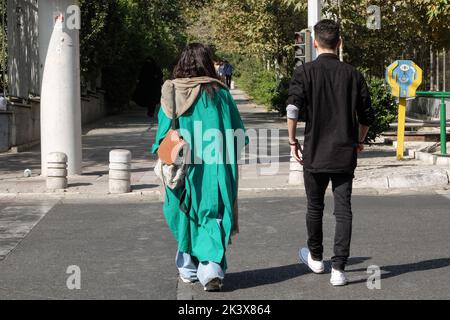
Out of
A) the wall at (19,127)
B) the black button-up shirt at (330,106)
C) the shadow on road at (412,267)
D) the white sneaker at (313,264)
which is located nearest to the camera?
the black button-up shirt at (330,106)

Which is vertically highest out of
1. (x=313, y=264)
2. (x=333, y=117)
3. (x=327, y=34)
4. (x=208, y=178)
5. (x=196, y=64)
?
(x=327, y=34)

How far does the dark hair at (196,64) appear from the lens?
257 inches

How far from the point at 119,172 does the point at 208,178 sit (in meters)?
5.94

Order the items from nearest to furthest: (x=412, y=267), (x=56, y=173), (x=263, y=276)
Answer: (x=263, y=276) < (x=412, y=267) < (x=56, y=173)

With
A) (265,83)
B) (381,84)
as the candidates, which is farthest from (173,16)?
(381,84)

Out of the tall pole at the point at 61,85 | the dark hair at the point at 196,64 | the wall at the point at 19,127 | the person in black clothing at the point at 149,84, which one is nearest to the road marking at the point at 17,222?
the tall pole at the point at 61,85

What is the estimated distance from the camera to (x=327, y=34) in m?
6.60

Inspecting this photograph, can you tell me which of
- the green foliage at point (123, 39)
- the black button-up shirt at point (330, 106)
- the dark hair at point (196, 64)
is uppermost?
the green foliage at point (123, 39)

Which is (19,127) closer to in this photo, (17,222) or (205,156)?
(17,222)

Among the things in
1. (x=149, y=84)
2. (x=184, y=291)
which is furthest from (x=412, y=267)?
(x=149, y=84)

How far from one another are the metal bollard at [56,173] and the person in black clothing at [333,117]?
649 centimetres

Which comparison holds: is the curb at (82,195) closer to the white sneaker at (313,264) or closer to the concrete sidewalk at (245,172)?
the concrete sidewalk at (245,172)
